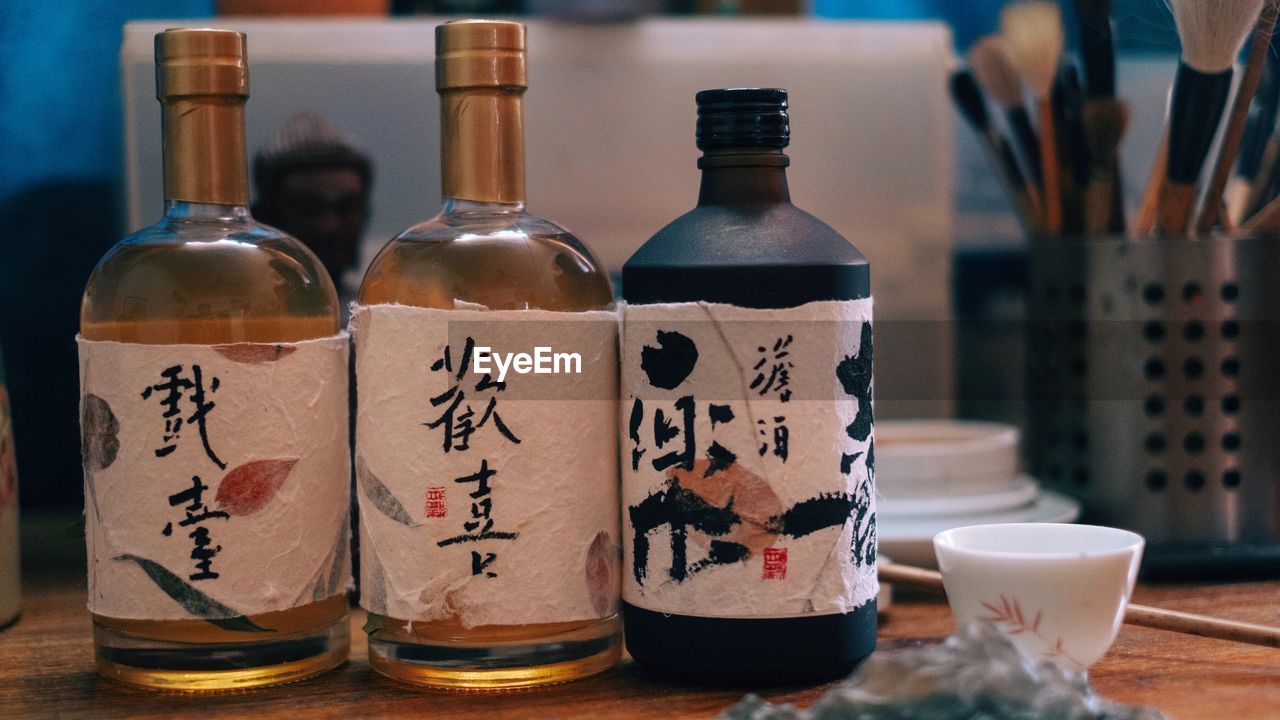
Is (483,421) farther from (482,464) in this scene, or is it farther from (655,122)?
(655,122)

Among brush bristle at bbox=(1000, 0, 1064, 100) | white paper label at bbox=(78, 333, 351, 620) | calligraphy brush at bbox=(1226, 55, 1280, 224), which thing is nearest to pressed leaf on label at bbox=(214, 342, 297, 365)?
white paper label at bbox=(78, 333, 351, 620)

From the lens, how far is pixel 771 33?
0.86 meters

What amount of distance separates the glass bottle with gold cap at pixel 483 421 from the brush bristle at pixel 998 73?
36 centimetres

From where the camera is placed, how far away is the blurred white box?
815 millimetres

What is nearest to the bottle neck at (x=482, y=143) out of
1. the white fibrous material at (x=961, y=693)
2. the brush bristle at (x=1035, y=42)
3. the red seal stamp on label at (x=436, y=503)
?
the red seal stamp on label at (x=436, y=503)

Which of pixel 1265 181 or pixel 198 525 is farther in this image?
pixel 1265 181

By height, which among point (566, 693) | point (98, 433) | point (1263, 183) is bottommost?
point (566, 693)

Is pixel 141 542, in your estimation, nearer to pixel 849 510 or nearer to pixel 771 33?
pixel 849 510

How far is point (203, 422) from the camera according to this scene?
0.51 m

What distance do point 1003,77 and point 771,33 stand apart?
16 centimetres

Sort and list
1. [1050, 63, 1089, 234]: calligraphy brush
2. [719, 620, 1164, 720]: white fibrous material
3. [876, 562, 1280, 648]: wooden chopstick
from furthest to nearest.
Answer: [1050, 63, 1089, 234]: calligraphy brush
[876, 562, 1280, 648]: wooden chopstick
[719, 620, 1164, 720]: white fibrous material

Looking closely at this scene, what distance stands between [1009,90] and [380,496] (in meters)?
0.46

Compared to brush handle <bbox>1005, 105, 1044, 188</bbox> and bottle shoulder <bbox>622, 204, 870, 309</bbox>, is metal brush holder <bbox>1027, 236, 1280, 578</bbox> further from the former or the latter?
bottle shoulder <bbox>622, 204, 870, 309</bbox>

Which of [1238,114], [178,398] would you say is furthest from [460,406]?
[1238,114]
